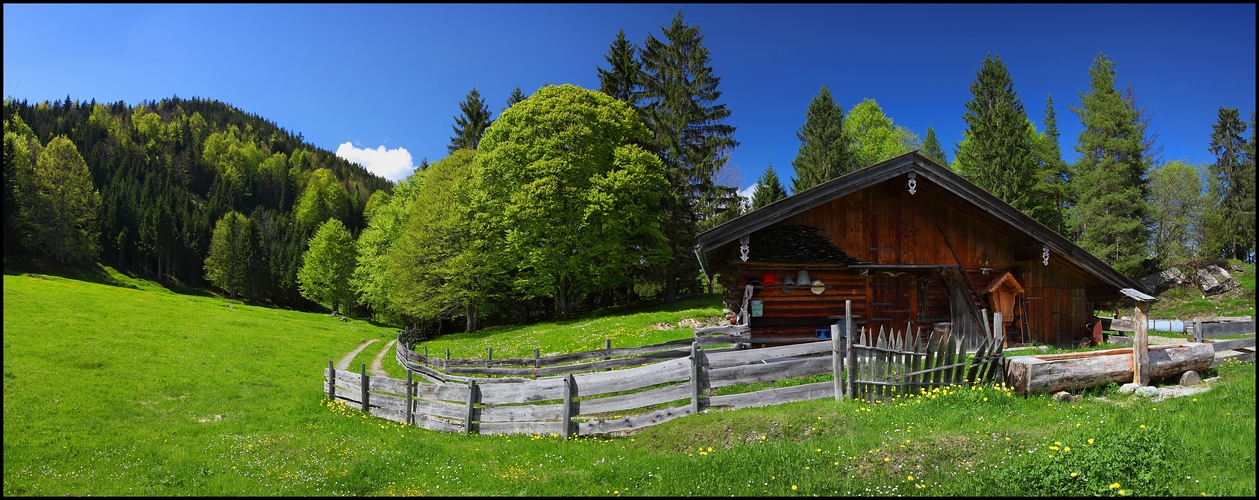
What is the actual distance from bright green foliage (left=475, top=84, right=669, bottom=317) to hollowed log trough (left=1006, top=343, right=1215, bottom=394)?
2534cm

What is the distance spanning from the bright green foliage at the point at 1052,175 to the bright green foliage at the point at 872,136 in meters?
11.5

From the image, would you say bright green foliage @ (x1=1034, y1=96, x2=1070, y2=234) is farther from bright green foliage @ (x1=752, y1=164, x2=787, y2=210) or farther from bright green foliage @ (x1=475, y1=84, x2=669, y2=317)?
bright green foliage @ (x1=475, y1=84, x2=669, y2=317)

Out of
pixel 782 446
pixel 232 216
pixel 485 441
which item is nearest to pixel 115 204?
pixel 232 216

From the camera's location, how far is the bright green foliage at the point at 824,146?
49062 mm

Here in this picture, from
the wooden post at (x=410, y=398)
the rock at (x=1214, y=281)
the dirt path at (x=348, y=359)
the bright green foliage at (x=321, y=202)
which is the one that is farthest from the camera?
the bright green foliage at (x=321, y=202)

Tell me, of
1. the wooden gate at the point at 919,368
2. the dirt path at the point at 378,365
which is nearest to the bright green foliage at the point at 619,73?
the dirt path at the point at 378,365

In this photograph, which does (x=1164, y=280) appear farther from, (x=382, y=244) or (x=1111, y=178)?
(x=382, y=244)

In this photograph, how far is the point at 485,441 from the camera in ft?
38.2

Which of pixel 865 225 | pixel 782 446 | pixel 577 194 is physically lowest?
pixel 782 446

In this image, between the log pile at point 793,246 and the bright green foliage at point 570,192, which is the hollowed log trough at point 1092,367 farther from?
the bright green foliage at point 570,192

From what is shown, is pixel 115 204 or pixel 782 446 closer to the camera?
pixel 782 446

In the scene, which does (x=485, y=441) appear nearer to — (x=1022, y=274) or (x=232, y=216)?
(x=1022, y=274)

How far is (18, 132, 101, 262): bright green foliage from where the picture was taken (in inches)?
2452

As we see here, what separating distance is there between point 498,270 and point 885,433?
105ft
